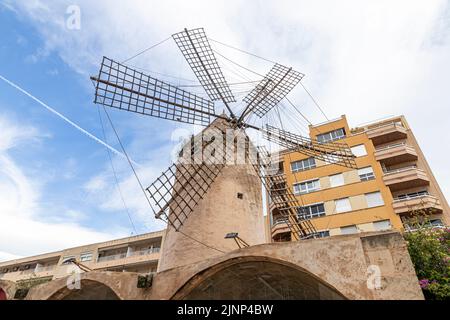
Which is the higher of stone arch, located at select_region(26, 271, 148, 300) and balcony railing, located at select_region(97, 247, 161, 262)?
balcony railing, located at select_region(97, 247, 161, 262)

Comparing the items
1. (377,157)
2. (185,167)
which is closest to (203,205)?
(185,167)

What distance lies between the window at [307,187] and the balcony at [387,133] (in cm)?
590

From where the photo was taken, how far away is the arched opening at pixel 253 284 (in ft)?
20.1

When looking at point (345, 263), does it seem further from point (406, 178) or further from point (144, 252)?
point (144, 252)

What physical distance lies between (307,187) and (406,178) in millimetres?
6836

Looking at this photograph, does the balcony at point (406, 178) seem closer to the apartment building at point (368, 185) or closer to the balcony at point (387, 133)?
the apartment building at point (368, 185)

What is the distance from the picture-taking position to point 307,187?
74.6 feet

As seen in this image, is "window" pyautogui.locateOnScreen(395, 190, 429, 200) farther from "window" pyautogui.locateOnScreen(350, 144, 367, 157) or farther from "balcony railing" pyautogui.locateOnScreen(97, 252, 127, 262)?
"balcony railing" pyautogui.locateOnScreen(97, 252, 127, 262)

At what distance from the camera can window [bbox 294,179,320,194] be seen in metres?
22.4

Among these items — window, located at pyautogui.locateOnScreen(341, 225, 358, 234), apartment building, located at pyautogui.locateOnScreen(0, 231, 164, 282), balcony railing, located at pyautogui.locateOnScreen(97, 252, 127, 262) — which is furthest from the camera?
balcony railing, located at pyautogui.locateOnScreen(97, 252, 127, 262)

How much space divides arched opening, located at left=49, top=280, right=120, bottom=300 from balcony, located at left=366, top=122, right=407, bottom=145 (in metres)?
21.8

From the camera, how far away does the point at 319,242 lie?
16.9 feet

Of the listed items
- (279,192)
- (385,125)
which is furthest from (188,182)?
(385,125)

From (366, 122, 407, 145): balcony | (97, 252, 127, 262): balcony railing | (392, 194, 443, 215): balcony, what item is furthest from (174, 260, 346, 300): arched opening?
(97, 252, 127, 262): balcony railing
